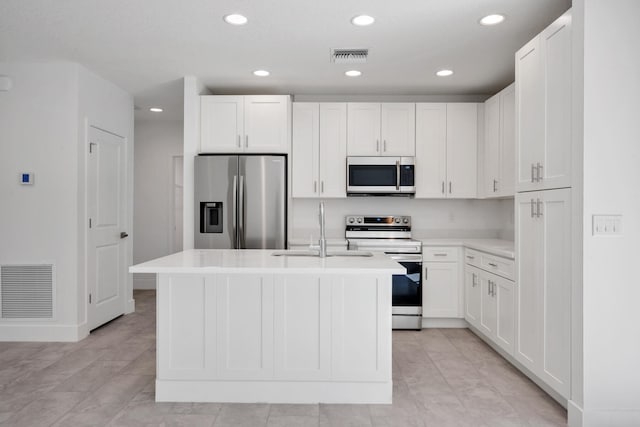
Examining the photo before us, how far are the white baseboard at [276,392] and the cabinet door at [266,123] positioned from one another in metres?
2.45

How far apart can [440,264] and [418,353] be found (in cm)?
109

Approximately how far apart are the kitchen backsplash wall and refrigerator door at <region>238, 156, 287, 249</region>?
2.41 ft

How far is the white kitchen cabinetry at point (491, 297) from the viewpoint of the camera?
10.7 feet

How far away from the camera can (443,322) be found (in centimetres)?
452

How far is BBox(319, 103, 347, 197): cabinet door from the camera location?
4.68 m

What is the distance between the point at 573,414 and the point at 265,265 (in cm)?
183

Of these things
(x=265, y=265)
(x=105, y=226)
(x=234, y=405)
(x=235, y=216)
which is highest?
(x=235, y=216)

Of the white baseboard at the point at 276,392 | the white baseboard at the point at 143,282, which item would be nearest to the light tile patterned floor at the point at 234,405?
the white baseboard at the point at 276,392

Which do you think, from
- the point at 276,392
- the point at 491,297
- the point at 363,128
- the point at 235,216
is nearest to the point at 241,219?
the point at 235,216

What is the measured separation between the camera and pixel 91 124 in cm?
418

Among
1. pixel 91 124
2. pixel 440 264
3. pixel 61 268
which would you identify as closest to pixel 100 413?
pixel 61 268

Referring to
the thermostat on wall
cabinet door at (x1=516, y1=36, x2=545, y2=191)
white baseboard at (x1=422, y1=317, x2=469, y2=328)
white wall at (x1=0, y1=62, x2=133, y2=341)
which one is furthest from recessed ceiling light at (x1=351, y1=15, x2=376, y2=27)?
the thermostat on wall

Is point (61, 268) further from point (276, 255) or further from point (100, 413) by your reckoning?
point (276, 255)

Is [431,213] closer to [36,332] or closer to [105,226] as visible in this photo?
[105,226]
